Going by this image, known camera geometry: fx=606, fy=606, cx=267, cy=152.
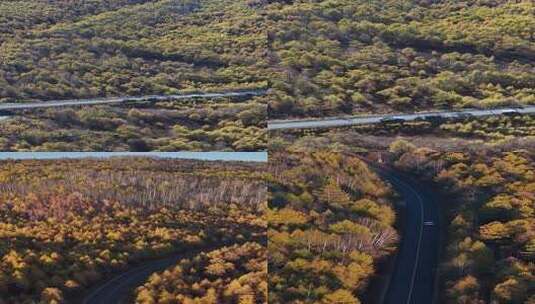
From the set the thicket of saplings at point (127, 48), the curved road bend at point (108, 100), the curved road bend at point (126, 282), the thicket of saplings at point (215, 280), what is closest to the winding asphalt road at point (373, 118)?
the curved road bend at point (108, 100)

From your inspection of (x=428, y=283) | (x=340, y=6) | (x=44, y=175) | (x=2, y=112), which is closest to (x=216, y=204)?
(x=44, y=175)

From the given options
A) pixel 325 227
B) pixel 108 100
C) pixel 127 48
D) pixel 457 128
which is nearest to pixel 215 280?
pixel 325 227

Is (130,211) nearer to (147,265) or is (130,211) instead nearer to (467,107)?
(147,265)

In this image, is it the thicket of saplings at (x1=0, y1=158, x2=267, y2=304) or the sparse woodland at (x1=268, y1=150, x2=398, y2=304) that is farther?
the thicket of saplings at (x1=0, y1=158, x2=267, y2=304)

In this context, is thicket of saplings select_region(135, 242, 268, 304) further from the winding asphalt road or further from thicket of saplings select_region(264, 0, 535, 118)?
thicket of saplings select_region(264, 0, 535, 118)


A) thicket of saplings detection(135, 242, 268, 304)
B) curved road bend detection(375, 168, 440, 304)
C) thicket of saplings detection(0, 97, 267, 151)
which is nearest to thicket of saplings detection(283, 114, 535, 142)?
curved road bend detection(375, 168, 440, 304)

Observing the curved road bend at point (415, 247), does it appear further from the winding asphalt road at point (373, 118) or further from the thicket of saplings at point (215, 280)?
the thicket of saplings at point (215, 280)
